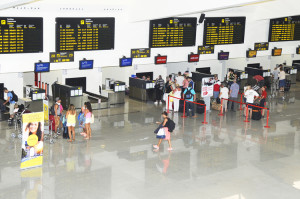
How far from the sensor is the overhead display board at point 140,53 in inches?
790

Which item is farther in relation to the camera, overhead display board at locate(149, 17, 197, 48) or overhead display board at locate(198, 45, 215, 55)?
overhead display board at locate(198, 45, 215, 55)

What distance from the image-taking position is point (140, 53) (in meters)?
20.2

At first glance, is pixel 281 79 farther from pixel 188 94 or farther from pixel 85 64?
pixel 85 64

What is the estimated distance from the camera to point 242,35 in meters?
22.8

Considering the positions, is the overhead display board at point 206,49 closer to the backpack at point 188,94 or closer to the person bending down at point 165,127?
the backpack at point 188,94

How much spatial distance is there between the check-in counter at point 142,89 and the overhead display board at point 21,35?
583 cm

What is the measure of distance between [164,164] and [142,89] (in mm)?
9478

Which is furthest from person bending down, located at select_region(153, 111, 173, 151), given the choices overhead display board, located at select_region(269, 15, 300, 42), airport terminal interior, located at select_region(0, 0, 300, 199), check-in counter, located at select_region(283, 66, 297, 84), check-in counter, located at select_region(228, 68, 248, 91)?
check-in counter, located at select_region(283, 66, 297, 84)

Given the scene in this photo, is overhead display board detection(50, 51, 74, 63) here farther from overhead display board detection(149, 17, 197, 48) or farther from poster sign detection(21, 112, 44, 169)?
poster sign detection(21, 112, 44, 169)

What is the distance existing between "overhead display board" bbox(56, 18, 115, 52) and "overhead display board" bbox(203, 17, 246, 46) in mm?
4803

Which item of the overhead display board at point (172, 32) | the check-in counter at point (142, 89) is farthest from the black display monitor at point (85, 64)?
the check-in counter at point (142, 89)

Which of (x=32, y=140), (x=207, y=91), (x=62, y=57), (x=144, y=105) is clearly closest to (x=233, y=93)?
(x=207, y=91)

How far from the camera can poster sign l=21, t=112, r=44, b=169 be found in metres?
11.8

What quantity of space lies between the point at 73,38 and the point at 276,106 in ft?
31.8
